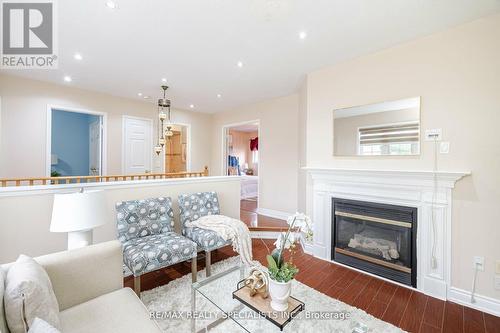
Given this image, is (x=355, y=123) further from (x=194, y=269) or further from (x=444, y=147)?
(x=194, y=269)

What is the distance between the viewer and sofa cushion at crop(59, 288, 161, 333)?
118 centimetres

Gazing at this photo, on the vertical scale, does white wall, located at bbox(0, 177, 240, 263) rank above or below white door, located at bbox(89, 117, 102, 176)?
below

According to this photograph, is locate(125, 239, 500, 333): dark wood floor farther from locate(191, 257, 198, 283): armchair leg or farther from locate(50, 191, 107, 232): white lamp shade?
locate(50, 191, 107, 232): white lamp shade

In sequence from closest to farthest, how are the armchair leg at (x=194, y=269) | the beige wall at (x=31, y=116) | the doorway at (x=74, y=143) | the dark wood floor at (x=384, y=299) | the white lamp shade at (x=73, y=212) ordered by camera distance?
the white lamp shade at (x=73, y=212)
the dark wood floor at (x=384, y=299)
the armchair leg at (x=194, y=269)
the beige wall at (x=31, y=116)
the doorway at (x=74, y=143)

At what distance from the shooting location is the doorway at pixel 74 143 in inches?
203

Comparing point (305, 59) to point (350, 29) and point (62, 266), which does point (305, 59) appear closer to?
point (350, 29)

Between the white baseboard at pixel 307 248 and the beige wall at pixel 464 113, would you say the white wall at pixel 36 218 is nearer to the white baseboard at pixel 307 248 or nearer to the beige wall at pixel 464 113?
the white baseboard at pixel 307 248

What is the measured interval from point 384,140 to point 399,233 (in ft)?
3.60

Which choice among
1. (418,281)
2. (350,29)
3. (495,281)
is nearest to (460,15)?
(350,29)

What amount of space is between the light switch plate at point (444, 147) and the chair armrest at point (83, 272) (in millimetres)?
3095

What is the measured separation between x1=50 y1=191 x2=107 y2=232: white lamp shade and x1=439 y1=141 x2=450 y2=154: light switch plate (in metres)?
3.25

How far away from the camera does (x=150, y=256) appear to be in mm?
2004

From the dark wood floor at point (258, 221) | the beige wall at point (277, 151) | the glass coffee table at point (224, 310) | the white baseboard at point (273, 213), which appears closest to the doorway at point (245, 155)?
the dark wood floor at point (258, 221)

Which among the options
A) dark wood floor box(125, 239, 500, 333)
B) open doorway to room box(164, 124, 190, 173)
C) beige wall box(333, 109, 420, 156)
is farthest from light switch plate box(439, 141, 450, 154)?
open doorway to room box(164, 124, 190, 173)
